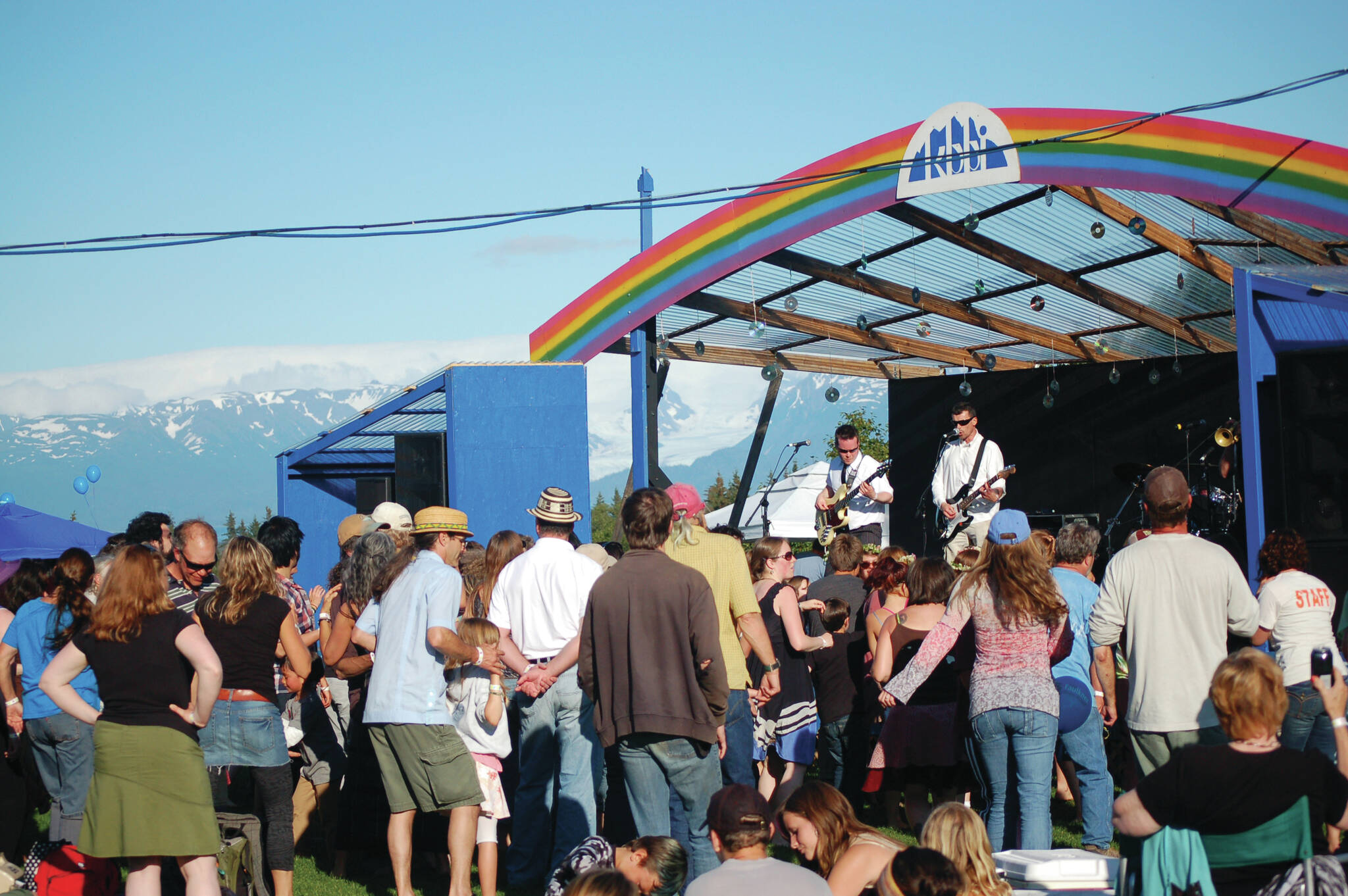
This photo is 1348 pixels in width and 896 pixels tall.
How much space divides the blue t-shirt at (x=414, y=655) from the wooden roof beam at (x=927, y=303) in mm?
5687

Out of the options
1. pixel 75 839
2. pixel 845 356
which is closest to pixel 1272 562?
pixel 75 839

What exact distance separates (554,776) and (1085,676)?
2.50m

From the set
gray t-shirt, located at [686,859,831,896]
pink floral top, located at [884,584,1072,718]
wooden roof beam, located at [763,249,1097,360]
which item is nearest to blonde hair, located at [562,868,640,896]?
gray t-shirt, located at [686,859,831,896]

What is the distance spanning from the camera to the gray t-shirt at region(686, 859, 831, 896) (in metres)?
3.19

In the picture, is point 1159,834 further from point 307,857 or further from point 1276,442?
point 1276,442

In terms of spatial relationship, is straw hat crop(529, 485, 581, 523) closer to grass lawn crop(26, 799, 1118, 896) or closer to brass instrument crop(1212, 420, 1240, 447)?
grass lawn crop(26, 799, 1118, 896)

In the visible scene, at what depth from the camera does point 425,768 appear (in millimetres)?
4887

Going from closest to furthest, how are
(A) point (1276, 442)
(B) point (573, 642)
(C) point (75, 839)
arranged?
1. (B) point (573, 642)
2. (C) point (75, 839)
3. (A) point (1276, 442)

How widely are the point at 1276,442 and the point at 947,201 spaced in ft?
9.65

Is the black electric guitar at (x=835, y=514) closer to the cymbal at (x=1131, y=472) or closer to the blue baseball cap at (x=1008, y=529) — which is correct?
the cymbal at (x=1131, y=472)

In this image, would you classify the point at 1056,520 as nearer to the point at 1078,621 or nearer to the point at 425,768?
the point at 1078,621

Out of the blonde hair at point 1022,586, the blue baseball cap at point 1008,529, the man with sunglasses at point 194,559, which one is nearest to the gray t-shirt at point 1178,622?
the blonde hair at point 1022,586

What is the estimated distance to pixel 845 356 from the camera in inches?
580

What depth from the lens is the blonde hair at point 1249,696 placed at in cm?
320
